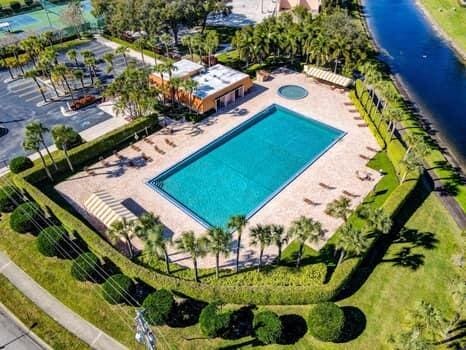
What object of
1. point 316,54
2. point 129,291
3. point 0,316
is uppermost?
point 316,54

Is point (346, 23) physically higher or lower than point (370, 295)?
higher

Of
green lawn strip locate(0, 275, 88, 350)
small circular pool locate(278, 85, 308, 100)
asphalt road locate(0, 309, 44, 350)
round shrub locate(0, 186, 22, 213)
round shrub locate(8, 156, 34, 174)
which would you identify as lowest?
asphalt road locate(0, 309, 44, 350)

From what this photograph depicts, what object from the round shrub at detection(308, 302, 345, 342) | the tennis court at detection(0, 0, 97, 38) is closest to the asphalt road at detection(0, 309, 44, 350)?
the round shrub at detection(308, 302, 345, 342)

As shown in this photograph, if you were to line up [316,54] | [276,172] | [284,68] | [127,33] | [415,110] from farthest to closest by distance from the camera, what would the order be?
1. [127,33]
2. [284,68]
3. [316,54]
4. [415,110]
5. [276,172]

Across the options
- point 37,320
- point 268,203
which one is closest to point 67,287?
point 37,320

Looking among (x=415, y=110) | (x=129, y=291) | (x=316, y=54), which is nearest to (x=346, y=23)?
(x=316, y=54)

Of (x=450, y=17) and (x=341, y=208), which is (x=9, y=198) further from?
(x=450, y=17)

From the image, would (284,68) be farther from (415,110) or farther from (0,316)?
(0,316)

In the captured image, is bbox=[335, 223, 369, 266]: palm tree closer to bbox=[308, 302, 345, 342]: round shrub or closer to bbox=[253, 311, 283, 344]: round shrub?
bbox=[308, 302, 345, 342]: round shrub
